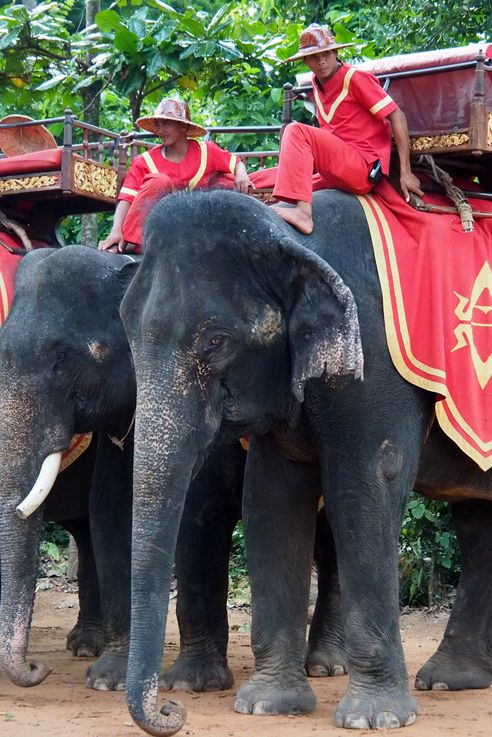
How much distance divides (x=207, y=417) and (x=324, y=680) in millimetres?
2190

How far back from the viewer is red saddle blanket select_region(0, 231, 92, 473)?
6.84 metres

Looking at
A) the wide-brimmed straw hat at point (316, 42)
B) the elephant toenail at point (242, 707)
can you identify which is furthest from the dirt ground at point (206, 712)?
the wide-brimmed straw hat at point (316, 42)

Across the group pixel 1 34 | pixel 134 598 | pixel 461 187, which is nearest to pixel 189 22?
pixel 1 34

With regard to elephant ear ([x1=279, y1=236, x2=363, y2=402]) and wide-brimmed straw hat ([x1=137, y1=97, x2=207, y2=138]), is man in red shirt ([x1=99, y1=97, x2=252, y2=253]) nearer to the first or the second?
wide-brimmed straw hat ([x1=137, y1=97, x2=207, y2=138])

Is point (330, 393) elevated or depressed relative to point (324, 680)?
elevated

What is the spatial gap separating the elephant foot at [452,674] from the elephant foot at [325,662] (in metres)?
0.66

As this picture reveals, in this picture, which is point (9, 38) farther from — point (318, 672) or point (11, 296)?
point (318, 672)

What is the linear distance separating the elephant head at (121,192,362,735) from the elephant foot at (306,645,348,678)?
1940mm

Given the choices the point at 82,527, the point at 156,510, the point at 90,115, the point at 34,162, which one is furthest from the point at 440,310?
the point at 90,115

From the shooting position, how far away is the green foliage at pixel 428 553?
8.23 metres

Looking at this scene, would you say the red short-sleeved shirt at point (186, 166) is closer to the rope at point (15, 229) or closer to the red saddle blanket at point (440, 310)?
the rope at point (15, 229)

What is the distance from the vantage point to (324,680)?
258 inches

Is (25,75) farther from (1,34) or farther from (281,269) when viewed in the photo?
(281,269)

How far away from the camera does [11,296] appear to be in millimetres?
7000
